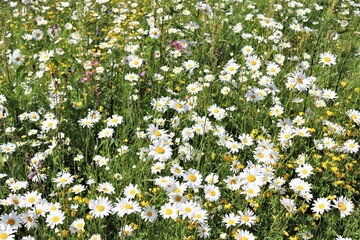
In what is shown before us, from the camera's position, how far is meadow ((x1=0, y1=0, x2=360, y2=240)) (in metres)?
2.29

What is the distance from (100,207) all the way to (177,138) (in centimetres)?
84

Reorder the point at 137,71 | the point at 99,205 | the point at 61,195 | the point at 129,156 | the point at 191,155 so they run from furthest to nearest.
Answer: the point at 137,71
the point at 129,156
the point at 191,155
the point at 61,195
the point at 99,205

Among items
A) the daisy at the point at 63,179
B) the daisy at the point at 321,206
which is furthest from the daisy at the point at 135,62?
the daisy at the point at 321,206

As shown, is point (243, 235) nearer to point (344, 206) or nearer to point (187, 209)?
point (187, 209)

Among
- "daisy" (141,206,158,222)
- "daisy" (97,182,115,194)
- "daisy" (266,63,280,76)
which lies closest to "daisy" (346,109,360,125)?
"daisy" (266,63,280,76)

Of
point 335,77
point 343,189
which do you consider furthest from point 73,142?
point 335,77

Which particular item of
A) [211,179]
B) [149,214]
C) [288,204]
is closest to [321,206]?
[288,204]

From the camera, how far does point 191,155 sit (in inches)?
103

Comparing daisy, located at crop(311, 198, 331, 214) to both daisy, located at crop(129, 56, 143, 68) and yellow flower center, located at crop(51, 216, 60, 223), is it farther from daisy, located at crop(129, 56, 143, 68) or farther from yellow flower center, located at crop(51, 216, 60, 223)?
daisy, located at crop(129, 56, 143, 68)

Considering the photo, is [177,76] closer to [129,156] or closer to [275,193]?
[129,156]

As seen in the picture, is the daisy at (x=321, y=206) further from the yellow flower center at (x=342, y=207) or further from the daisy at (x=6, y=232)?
the daisy at (x=6, y=232)

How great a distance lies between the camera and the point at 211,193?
7.80 feet

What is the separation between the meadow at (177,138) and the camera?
2291mm

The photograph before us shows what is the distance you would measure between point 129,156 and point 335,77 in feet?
7.19
